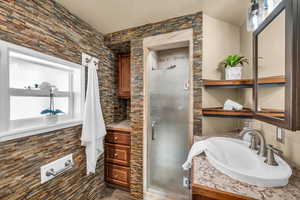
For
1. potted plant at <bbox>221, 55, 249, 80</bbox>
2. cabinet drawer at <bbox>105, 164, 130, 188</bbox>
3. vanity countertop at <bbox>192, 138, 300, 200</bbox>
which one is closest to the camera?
vanity countertop at <bbox>192, 138, 300, 200</bbox>

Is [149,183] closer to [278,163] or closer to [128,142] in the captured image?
[128,142]

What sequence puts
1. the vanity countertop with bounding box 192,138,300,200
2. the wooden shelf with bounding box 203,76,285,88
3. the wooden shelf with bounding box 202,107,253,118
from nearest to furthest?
the vanity countertop with bounding box 192,138,300,200, the wooden shelf with bounding box 203,76,285,88, the wooden shelf with bounding box 202,107,253,118

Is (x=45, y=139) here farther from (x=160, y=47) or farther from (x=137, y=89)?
(x=160, y=47)

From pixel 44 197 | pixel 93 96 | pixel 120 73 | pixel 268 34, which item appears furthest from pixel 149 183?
pixel 268 34

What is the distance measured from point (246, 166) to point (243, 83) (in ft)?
2.45

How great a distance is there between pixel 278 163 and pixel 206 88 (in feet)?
2.79

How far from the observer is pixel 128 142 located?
5.95 ft

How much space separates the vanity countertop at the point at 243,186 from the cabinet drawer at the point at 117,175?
142 centimetres

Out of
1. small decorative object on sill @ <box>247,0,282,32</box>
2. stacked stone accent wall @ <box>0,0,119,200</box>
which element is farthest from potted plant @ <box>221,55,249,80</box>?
stacked stone accent wall @ <box>0,0,119,200</box>

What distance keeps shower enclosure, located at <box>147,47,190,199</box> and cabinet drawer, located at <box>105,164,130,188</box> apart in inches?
13.0

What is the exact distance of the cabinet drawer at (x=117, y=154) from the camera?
1.82 m

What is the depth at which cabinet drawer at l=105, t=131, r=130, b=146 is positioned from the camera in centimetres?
182

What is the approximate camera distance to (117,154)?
1.86 metres

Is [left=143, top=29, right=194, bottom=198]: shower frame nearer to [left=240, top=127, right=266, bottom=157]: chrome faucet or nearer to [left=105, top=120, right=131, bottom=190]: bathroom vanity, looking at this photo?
[left=105, top=120, right=131, bottom=190]: bathroom vanity
